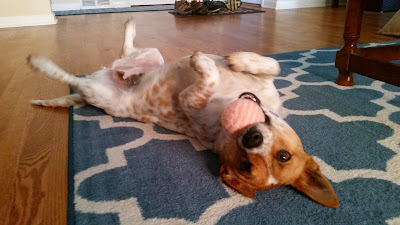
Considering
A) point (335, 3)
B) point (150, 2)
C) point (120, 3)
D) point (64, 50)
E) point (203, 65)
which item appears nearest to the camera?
point (203, 65)

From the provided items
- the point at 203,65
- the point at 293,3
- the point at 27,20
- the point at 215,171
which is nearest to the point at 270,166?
the point at 215,171

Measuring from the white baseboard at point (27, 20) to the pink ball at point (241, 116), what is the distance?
4.90m

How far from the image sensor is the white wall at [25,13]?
4.86 meters

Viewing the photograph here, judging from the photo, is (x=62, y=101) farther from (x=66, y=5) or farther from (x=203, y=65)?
(x=66, y=5)

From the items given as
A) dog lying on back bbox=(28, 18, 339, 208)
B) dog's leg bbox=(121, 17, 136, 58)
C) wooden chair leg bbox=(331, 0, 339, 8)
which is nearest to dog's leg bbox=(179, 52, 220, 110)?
dog lying on back bbox=(28, 18, 339, 208)

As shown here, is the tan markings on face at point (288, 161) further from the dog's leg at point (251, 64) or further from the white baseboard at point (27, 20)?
the white baseboard at point (27, 20)

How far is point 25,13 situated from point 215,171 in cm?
499

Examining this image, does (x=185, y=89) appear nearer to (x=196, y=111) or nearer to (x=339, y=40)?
(x=196, y=111)

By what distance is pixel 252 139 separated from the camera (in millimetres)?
1062

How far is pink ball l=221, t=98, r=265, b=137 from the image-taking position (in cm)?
116

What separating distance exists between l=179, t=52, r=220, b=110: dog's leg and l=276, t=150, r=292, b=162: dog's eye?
487 millimetres

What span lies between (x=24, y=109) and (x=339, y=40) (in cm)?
325

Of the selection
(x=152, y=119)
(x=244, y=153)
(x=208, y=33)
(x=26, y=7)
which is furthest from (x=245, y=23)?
(x=244, y=153)

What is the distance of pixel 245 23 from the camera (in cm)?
507
